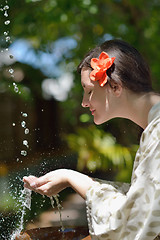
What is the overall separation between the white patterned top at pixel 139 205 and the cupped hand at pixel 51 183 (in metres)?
0.14

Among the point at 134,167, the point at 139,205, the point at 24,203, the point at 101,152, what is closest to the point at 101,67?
the point at 134,167

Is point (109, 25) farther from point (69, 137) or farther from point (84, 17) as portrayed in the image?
point (69, 137)

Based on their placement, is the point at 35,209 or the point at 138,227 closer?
the point at 138,227

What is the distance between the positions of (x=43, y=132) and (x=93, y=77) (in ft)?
10.9

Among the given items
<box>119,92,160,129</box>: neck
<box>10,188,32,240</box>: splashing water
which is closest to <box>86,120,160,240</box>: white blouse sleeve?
<box>119,92,160,129</box>: neck

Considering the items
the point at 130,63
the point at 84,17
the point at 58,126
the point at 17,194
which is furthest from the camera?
the point at 58,126

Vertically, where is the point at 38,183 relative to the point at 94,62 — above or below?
below

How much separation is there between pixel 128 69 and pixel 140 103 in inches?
4.4

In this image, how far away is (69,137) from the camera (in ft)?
11.5

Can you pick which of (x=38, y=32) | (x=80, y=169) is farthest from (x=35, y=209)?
(x=38, y=32)

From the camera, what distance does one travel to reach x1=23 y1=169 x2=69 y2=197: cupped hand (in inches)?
46.8

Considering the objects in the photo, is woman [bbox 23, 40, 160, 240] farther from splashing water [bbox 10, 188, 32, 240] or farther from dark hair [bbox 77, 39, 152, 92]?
splashing water [bbox 10, 188, 32, 240]

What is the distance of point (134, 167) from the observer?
112 cm

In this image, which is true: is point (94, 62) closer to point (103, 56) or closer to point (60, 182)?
point (103, 56)
